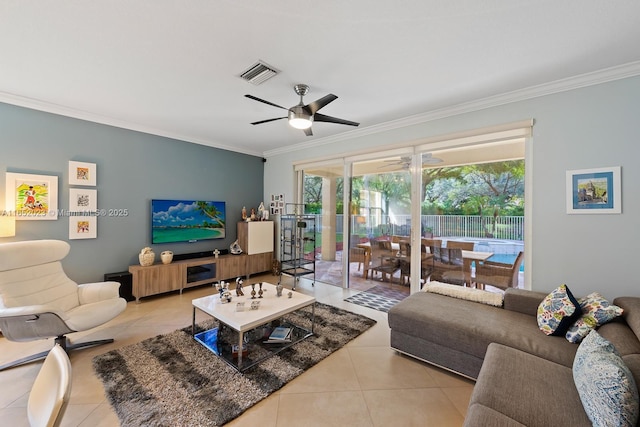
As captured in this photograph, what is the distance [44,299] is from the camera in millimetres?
2527

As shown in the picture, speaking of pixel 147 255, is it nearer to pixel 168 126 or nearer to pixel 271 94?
pixel 168 126

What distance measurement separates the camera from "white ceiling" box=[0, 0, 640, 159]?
170 cm

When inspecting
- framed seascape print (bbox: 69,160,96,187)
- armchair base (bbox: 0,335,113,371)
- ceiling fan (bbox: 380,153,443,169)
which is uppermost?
ceiling fan (bbox: 380,153,443,169)

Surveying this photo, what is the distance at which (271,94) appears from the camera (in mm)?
2889

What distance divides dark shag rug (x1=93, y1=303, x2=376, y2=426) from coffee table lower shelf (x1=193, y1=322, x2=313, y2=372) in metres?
0.05

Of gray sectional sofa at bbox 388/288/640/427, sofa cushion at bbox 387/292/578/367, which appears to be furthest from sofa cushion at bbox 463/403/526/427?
sofa cushion at bbox 387/292/578/367

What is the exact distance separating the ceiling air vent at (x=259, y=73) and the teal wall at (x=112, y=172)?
8.56 ft

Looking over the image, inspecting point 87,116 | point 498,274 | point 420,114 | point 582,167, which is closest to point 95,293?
point 87,116

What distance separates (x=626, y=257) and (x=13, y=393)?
16.8 feet

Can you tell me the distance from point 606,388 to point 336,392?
59.5 inches

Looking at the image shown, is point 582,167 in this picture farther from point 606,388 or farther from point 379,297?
point 379,297

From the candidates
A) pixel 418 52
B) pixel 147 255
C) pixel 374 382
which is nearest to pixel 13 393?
pixel 147 255

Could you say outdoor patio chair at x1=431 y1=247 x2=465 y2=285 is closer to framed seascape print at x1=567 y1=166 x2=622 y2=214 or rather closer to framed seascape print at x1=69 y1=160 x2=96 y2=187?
framed seascape print at x1=567 y1=166 x2=622 y2=214

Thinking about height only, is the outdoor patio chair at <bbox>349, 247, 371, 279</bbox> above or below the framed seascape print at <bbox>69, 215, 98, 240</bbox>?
below
